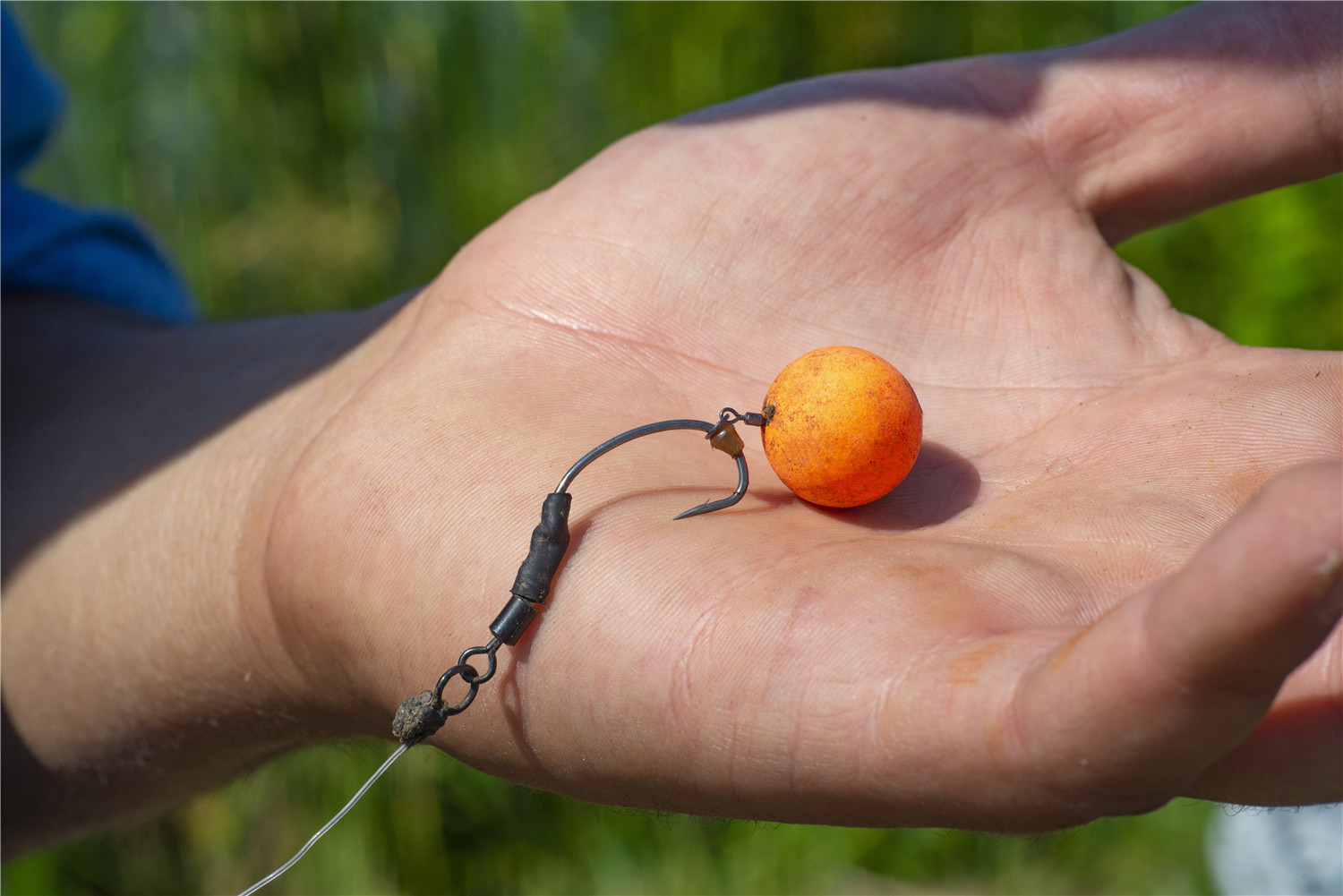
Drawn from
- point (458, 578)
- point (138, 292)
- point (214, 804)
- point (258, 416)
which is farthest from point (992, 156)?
point (214, 804)

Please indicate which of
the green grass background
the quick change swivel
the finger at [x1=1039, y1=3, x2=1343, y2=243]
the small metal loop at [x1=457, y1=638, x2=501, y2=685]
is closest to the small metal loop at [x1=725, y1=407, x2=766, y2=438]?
the quick change swivel

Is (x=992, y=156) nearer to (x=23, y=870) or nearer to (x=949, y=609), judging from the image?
(x=949, y=609)

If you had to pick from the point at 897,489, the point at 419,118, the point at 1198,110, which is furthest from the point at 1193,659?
the point at 419,118

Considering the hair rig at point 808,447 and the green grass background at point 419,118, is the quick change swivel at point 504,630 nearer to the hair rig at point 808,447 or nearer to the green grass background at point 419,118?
the hair rig at point 808,447

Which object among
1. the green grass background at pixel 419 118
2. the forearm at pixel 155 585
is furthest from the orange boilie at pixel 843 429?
the green grass background at pixel 419 118

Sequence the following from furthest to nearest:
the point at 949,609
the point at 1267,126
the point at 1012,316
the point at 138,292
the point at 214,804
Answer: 1. the point at 214,804
2. the point at 138,292
3. the point at 1267,126
4. the point at 1012,316
5. the point at 949,609

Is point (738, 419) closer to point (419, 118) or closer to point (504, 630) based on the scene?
point (504, 630)

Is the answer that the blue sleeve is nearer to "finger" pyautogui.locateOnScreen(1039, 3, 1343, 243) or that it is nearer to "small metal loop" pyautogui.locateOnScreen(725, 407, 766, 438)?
"small metal loop" pyautogui.locateOnScreen(725, 407, 766, 438)
